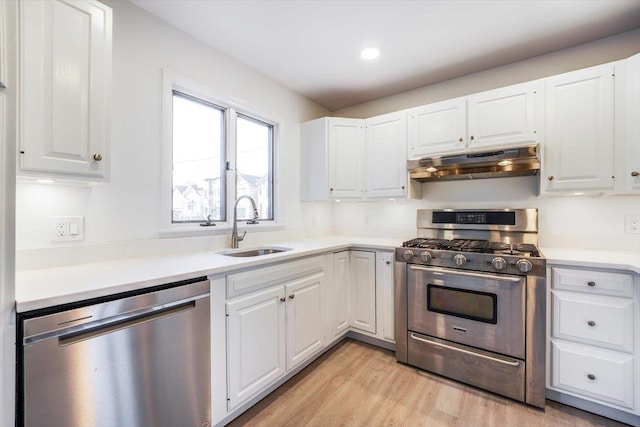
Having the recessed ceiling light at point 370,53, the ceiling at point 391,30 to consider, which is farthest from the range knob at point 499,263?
the recessed ceiling light at point 370,53

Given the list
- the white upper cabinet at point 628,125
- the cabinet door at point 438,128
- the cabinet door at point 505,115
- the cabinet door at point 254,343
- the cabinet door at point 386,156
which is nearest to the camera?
the cabinet door at point 254,343

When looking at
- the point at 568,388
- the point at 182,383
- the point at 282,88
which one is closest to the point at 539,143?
the point at 568,388

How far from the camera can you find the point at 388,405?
182cm

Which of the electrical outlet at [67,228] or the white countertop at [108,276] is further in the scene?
the electrical outlet at [67,228]

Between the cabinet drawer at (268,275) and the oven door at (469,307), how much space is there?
82 cm

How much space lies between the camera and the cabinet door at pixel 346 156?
2.93 metres

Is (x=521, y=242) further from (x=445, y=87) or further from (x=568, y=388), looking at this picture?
(x=445, y=87)

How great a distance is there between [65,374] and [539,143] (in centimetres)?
297

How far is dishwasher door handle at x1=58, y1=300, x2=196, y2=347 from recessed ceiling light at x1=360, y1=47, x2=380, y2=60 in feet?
7.14

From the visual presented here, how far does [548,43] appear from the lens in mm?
2166

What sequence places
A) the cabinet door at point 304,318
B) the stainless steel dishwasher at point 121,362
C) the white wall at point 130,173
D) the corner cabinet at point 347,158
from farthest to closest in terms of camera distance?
the corner cabinet at point 347,158 → the cabinet door at point 304,318 → the white wall at point 130,173 → the stainless steel dishwasher at point 121,362

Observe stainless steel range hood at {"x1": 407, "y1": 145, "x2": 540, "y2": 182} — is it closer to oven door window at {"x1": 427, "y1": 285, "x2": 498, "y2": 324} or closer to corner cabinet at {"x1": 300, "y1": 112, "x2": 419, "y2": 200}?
corner cabinet at {"x1": 300, "y1": 112, "x2": 419, "y2": 200}

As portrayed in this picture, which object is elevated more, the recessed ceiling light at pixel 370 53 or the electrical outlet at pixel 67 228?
the recessed ceiling light at pixel 370 53

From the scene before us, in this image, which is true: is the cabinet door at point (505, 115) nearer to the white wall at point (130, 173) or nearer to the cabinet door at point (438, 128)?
the cabinet door at point (438, 128)
